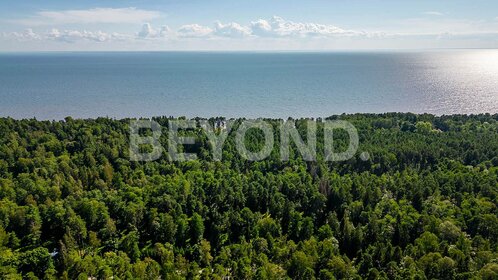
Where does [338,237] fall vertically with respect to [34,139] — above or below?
below

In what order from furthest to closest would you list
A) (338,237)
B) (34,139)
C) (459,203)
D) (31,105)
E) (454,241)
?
1. (31,105)
2. (34,139)
3. (459,203)
4. (338,237)
5. (454,241)

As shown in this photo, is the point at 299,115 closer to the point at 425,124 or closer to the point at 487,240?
the point at 425,124

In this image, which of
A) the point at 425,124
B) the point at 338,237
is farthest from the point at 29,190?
the point at 425,124

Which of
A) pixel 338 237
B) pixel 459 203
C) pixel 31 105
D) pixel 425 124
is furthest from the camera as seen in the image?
pixel 31 105

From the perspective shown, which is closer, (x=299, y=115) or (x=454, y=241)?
(x=454, y=241)

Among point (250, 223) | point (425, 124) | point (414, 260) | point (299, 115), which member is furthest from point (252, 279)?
point (299, 115)

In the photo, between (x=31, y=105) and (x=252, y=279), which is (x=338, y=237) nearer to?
(x=252, y=279)
